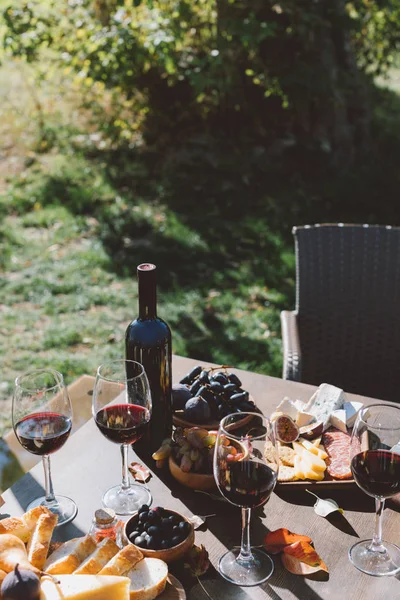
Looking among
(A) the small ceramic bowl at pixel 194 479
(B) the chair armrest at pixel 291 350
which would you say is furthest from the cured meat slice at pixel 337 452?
(B) the chair armrest at pixel 291 350

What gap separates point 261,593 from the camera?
1.49m

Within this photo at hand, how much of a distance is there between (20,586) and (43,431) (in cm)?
52

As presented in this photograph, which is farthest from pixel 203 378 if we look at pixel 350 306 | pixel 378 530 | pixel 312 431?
pixel 350 306

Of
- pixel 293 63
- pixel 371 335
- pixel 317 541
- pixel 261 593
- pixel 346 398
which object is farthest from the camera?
pixel 293 63

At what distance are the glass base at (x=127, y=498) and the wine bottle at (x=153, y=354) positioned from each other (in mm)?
159

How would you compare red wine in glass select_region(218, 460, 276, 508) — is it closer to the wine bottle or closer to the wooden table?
the wooden table

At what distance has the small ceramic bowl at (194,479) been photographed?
176cm

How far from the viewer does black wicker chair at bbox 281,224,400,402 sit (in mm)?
2988

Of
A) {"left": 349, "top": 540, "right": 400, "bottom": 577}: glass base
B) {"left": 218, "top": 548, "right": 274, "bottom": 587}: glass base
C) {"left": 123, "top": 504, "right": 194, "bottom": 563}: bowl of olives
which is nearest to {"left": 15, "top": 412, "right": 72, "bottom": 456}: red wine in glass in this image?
{"left": 123, "top": 504, "right": 194, "bottom": 563}: bowl of olives

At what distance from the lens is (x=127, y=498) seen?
5.84 ft

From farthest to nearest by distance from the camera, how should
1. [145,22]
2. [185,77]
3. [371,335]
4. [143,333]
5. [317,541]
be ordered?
[185,77]
[145,22]
[371,335]
[143,333]
[317,541]

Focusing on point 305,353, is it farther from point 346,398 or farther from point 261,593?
point 261,593

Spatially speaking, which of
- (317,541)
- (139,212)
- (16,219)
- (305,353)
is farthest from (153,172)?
(317,541)

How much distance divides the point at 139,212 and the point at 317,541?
491 centimetres
